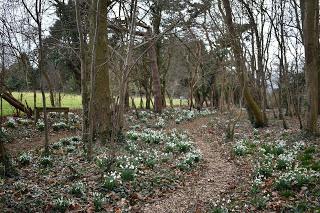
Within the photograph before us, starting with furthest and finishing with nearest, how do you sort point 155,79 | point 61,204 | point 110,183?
1. point 155,79
2. point 110,183
3. point 61,204

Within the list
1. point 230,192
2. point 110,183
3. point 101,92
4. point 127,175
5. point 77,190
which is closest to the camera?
point 77,190

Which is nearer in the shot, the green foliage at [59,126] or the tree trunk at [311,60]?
the tree trunk at [311,60]

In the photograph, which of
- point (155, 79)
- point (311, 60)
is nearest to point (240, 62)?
point (311, 60)

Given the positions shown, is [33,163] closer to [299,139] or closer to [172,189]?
[172,189]

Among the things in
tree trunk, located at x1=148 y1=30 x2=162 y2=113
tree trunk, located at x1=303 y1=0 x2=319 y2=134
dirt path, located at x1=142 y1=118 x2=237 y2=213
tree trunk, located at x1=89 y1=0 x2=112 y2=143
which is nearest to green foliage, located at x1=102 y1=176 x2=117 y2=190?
dirt path, located at x1=142 y1=118 x2=237 y2=213

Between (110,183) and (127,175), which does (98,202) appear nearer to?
(110,183)

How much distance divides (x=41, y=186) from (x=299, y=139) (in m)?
9.29

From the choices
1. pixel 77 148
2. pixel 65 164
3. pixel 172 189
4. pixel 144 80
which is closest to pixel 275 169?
pixel 172 189

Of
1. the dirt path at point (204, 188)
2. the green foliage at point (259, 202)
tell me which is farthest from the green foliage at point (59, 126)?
the green foliage at point (259, 202)

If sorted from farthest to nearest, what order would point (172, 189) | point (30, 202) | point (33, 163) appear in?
point (33, 163) < point (172, 189) < point (30, 202)

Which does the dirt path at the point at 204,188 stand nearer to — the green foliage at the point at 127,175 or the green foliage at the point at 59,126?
the green foliage at the point at 127,175

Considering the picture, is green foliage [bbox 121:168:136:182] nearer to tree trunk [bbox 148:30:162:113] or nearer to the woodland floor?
the woodland floor

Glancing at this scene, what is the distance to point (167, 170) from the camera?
9039 mm

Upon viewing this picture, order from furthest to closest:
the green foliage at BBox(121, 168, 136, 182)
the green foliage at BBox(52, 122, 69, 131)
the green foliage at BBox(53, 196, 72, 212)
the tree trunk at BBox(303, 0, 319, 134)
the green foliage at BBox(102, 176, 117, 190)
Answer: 1. the green foliage at BBox(52, 122, 69, 131)
2. the tree trunk at BBox(303, 0, 319, 134)
3. the green foliage at BBox(121, 168, 136, 182)
4. the green foliage at BBox(102, 176, 117, 190)
5. the green foliage at BBox(53, 196, 72, 212)
